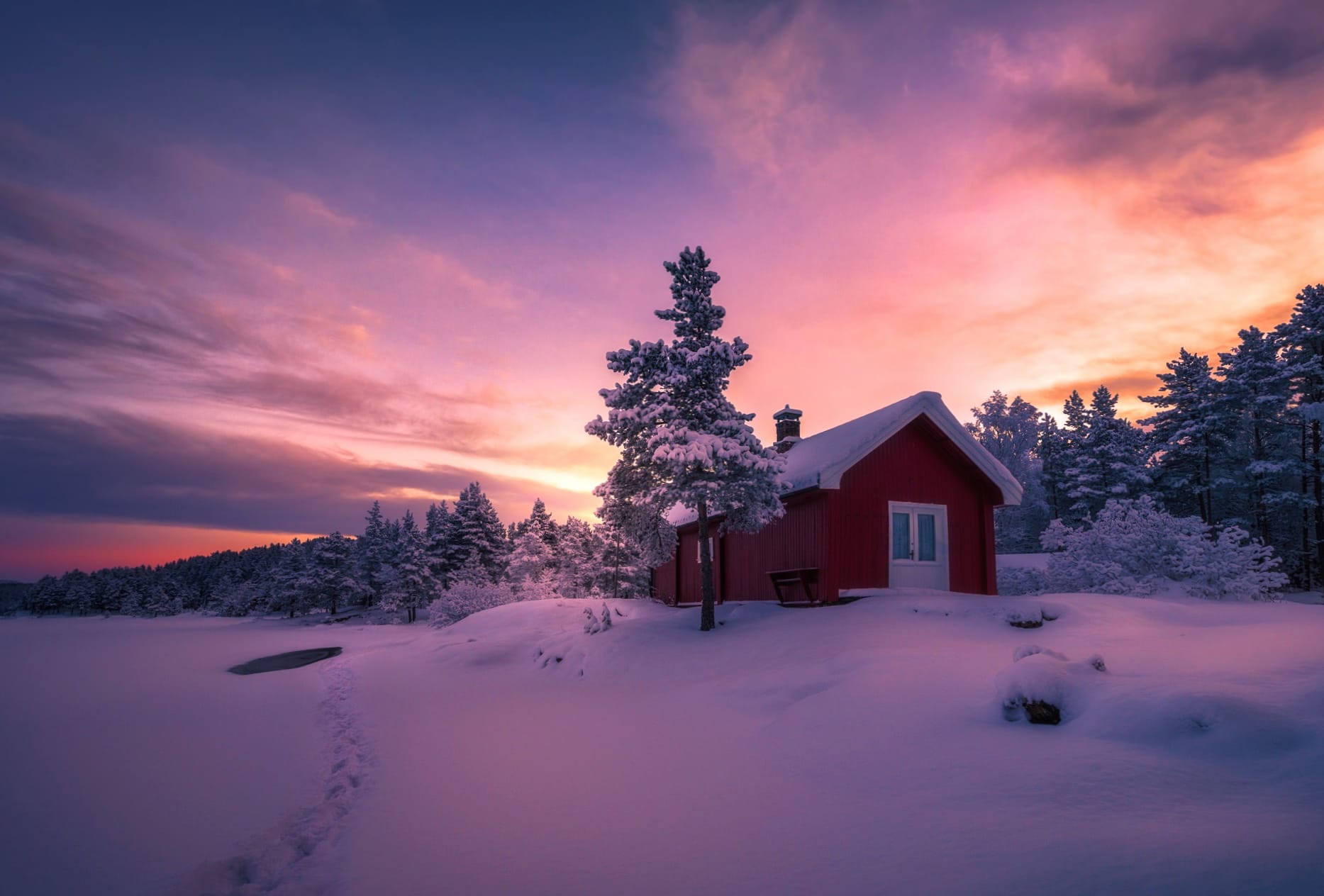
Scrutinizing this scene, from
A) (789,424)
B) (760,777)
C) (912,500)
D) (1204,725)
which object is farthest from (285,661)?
(1204,725)

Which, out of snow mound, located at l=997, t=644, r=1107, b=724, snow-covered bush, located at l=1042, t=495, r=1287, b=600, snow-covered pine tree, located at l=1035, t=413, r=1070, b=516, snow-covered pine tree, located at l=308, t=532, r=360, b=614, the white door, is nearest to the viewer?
snow mound, located at l=997, t=644, r=1107, b=724

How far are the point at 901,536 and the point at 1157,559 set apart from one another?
32.1 feet

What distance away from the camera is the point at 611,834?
520 centimetres

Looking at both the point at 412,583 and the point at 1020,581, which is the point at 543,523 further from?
the point at 1020,581

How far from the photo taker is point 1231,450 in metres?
38.5

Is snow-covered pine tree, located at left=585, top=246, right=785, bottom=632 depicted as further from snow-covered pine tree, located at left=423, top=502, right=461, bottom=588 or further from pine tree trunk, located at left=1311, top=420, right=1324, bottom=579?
snow-covered pine tree, located at left=423, top=502, right=461, bottom=588

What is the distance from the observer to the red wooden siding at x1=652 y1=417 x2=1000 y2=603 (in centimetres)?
1694

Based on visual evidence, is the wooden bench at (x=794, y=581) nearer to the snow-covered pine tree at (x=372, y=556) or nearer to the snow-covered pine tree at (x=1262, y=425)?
the snow-covered pine tree at (x=1262, y=425)

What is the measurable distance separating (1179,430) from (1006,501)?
28.4 m

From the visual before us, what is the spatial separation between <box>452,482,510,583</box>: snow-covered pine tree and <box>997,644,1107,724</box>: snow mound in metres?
50.8

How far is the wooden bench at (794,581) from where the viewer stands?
53.8ft

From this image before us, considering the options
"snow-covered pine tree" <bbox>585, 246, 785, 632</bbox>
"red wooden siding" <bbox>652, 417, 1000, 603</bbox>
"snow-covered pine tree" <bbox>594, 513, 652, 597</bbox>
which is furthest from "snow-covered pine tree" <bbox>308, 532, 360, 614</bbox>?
"snow-covered pine tree" <bbox>585, 246, 785, 632</bbox>

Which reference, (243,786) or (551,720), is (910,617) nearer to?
(551,720)

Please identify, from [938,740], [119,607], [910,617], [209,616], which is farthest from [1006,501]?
[119,607]
